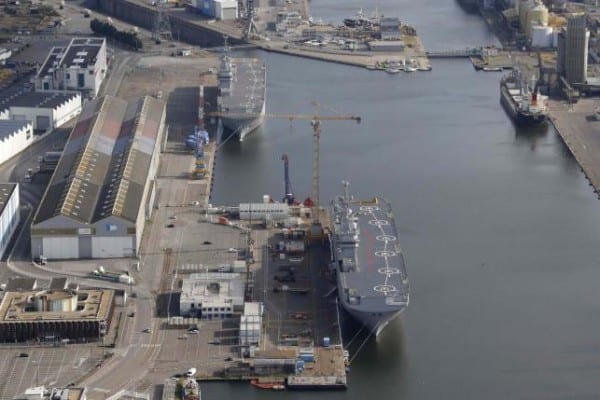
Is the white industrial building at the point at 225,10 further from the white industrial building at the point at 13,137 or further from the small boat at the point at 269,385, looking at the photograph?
the small boat at the point at 269,385

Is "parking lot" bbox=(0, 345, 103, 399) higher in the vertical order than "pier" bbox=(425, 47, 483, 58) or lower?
higher

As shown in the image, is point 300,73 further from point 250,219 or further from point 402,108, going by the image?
point 250,219

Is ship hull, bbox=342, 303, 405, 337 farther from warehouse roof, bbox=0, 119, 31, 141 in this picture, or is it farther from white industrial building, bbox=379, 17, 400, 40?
white industrial building, bbox=379, 17, 400, 40

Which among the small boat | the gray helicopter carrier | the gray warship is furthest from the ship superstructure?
the small boat

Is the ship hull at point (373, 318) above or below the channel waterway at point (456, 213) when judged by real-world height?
above

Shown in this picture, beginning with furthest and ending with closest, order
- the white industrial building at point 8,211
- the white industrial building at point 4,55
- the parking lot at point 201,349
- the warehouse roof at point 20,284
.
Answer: the white industrial building at point 4,55
the white industrial building at point 8,211
the warehouse roof at point 20,284
the parking lot at point 201,349

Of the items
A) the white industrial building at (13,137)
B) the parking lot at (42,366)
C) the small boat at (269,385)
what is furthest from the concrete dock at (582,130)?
the parking lot at (42,366)
